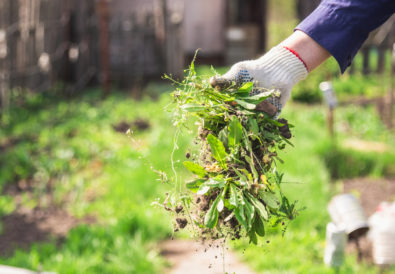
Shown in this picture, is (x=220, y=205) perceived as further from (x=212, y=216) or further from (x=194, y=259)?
(x=194, y=259)

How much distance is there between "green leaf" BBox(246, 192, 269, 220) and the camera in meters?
1.66

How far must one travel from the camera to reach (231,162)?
178 cm

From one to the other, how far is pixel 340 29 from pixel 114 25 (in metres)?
8.84

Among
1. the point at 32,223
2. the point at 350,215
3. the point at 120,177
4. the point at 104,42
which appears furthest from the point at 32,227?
the point at 104,42

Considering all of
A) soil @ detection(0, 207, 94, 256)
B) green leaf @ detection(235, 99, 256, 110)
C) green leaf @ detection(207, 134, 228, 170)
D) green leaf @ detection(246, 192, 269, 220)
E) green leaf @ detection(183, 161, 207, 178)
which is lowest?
soil @ detection(0, 207, 94, 256)

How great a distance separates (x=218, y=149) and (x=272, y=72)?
37cm

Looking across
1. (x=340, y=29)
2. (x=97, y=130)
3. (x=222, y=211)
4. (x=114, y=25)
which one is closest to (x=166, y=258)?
(x=222, y=211)

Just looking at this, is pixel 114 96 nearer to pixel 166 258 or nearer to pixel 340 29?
pixel 166 258

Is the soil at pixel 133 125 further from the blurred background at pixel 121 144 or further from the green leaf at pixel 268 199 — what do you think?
the green leaf at pixel 268 199

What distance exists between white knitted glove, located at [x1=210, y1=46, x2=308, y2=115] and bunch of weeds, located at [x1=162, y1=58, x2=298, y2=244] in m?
0.03

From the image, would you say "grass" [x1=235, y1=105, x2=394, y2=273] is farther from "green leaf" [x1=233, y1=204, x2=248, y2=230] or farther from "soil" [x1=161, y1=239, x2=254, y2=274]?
"green leaf" [x1=233, y1=204, x2=248, y2=230]

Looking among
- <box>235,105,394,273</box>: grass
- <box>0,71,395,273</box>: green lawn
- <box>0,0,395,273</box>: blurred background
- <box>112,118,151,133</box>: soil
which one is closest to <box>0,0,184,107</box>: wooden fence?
<box>0,0,395,273</box>: blurred background

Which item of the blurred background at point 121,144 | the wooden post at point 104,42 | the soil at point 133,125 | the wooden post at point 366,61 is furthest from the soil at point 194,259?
the wooden post at point 366,61

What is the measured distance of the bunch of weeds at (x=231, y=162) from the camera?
172cm
